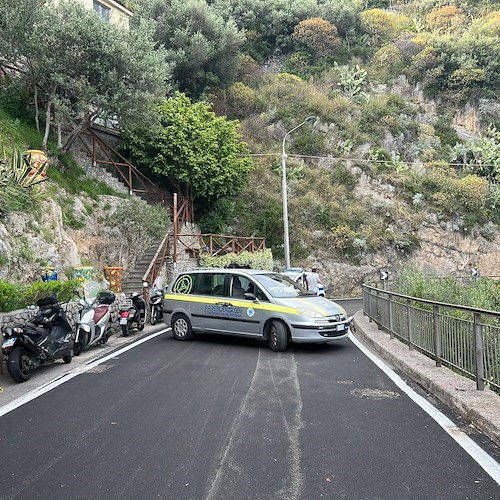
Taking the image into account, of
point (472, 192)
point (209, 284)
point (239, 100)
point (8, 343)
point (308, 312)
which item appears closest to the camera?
point (8, 343)

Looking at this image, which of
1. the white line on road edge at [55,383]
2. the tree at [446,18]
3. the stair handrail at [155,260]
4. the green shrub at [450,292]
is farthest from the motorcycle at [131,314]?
the tree at [446,18]

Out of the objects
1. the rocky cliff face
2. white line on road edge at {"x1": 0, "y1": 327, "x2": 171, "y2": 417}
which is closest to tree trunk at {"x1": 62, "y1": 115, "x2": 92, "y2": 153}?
the rocky cliff face

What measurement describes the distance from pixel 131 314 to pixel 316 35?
4221 cm

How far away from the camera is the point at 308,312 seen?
908 centimetres

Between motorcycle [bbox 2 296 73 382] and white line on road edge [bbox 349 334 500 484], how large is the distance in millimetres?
5609

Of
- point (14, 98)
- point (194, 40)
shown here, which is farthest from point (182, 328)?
point (194, 40)

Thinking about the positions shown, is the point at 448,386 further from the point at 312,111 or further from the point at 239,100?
the point at 312,111

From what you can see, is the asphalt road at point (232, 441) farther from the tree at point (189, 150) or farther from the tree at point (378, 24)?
the tree at point (378, 24)

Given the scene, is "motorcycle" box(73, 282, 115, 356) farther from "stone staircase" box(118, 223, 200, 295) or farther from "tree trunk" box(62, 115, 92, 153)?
"tree trunk" box(62, 115, 92, 153)

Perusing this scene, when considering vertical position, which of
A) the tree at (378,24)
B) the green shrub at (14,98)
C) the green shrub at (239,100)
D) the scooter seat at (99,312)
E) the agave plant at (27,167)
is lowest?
the scooter seat at (99,312)

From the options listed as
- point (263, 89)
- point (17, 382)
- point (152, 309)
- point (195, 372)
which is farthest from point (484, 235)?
point (17, 382)

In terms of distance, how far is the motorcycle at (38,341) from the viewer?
22.6 ft

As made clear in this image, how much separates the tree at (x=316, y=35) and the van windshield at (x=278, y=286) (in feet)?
137

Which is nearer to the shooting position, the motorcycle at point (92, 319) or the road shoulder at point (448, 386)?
the road shoulder at point (448, 386)
